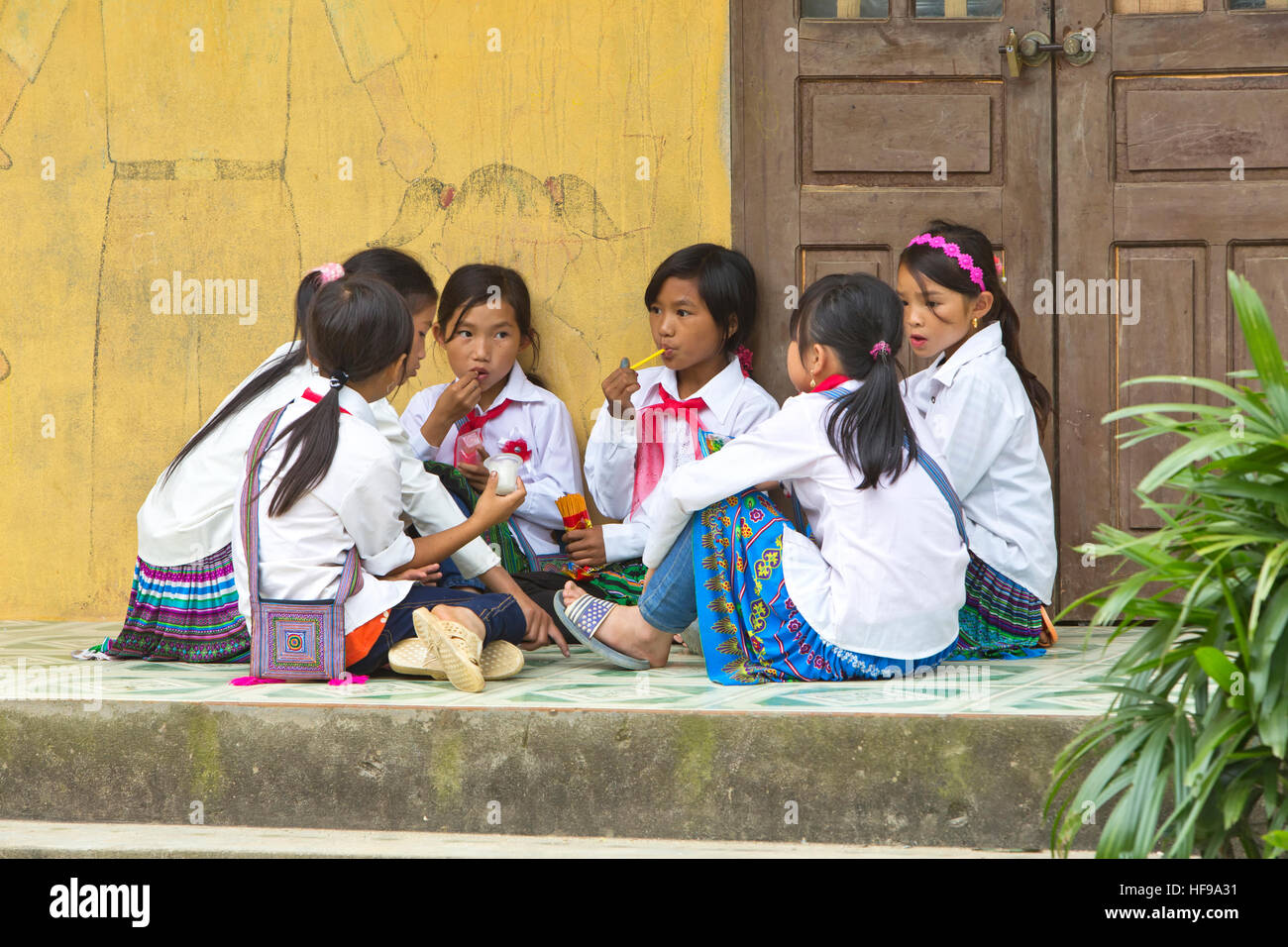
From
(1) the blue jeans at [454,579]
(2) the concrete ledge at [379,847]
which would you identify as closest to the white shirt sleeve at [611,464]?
(1) the blue jeans at [454,579]

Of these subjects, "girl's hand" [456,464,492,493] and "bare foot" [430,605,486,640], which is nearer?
"bare foot" [430,605,486,640]

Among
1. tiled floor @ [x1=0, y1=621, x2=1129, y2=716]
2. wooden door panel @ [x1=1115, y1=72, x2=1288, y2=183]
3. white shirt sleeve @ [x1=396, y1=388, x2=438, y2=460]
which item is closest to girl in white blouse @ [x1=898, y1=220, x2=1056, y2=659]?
tiled floor @ [x1=0, y1=621, x2=1129, y2=716]

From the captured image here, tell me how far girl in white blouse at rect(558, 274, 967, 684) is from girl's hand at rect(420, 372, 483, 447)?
115cm

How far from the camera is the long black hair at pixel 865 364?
2791mm

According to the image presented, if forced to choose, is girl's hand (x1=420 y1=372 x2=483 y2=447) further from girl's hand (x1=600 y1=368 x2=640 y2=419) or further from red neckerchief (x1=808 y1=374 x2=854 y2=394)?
red neckerchief (x1=808 y1=374 x2=854 y2=394)

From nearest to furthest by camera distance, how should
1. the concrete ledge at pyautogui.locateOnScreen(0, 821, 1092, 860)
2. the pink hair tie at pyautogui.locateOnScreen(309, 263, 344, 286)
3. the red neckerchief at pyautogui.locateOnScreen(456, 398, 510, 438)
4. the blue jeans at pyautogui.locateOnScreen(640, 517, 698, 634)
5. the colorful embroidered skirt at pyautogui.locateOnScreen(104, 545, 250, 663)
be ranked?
the concrete ledge at pyautogui.locateOnScreen(0, 821, 1092, 860) < the blue jeans at pyautogui.locateOnScreen(640, 517, 698, 634) < the colorful embroidered skirt at pyautogui.locateOnScreen(104, 545, 250, 663) < the pink hair tie at pyautogui.locateOnScreen(309, 263, 344, 286) < the red neckerchief at pyautogui.locateOnScreen(456, 398, 510, 438)

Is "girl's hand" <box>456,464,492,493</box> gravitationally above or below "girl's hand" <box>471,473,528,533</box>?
above

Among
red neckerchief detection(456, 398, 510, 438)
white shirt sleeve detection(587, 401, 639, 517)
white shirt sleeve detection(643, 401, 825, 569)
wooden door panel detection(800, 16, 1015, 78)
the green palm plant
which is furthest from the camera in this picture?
red neckerchief detection(456, 398, 510, 438)

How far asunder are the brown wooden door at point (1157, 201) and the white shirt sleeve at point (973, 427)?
66 centimetres

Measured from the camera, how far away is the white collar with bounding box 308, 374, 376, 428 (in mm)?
2922

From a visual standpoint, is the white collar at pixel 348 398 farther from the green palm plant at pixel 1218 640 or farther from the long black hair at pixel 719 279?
the green palm plant at pixel 1218 640

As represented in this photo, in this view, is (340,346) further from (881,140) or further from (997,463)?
(881,140)

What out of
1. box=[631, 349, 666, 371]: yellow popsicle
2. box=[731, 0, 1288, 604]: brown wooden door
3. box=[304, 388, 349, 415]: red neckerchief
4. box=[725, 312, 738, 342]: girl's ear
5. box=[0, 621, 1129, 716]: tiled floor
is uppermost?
box=[731, 0, 1288, 604]: brown wooden door

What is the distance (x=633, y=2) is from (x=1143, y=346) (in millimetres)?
1868
